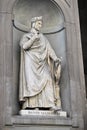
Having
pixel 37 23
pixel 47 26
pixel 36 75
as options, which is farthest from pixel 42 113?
pixel 47 26

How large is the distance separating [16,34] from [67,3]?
172cm

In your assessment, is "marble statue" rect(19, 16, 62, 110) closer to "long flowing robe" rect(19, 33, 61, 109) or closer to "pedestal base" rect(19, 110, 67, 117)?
"long flowing robe" rect(19, 33, 61, 109)

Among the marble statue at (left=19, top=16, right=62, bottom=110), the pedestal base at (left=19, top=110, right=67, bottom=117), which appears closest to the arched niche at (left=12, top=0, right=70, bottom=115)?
the marble statue at (left=19, top=16, right=62, bottom=110)

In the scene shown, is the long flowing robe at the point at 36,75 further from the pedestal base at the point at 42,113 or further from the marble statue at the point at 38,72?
the pedestal base at the point at 42,113

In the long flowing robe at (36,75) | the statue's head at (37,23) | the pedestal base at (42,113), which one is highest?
the statue's head at (37,23)

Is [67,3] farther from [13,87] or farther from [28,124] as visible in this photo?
[28,124]

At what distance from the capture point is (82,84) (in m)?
9.20

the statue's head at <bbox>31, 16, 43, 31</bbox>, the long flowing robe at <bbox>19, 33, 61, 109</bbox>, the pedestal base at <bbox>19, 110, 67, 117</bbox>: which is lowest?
the pedestal base at <bbox>19, 110, 67, 117</bbox>

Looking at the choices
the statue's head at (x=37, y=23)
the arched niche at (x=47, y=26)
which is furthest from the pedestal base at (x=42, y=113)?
the statue's head at (x=37, y=23)

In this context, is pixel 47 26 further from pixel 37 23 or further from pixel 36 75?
pixel 36 75

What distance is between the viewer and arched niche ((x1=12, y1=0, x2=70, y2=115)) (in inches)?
358

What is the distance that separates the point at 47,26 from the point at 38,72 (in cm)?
182

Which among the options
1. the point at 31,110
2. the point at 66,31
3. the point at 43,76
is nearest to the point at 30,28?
the point at 66,31

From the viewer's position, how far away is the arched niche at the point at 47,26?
9.09 meters
